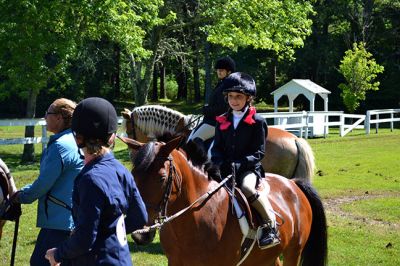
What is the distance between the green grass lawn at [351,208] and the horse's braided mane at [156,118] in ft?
6.45

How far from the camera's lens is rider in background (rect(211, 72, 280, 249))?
16.7 feet

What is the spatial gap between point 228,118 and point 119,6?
14.4 metres

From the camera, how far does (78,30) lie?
1959 centimetres

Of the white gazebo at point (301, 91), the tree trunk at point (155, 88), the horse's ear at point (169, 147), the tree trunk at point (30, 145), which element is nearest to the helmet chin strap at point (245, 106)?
the horse's ear at point (169, 147)

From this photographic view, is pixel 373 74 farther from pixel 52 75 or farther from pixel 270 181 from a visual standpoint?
pixel 270 181

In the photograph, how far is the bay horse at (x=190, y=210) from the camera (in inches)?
165

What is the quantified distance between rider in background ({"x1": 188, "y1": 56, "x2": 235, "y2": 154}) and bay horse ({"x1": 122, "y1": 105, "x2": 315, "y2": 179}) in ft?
1.71

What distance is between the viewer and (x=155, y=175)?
419cm

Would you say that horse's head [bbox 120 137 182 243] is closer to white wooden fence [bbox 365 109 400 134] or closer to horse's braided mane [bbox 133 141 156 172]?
horse's braided mane [bbox 133 141 156 172]

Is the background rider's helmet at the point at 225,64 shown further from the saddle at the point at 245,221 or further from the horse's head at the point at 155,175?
the horse's head at the point at 155,175

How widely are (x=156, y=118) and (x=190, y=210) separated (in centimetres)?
499

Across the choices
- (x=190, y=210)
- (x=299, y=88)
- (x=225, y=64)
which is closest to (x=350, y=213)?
(x=225, y=64)

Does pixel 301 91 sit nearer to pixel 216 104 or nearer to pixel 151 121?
pixel 151 121

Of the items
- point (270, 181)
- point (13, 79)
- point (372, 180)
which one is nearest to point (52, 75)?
point (13, 79)
